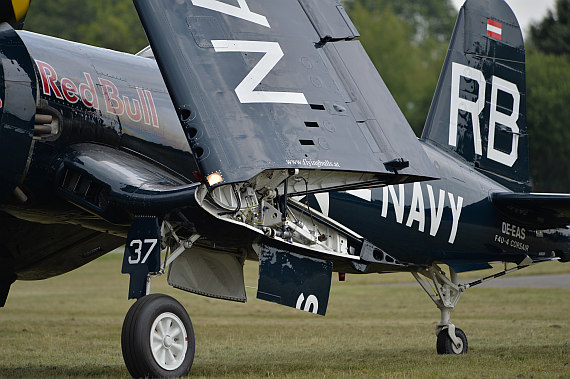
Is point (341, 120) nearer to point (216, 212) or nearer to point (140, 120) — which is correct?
point (216, 212)

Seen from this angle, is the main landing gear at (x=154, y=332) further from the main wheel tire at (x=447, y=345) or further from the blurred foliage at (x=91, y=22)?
the blurred foliage at (x=91, y=22)

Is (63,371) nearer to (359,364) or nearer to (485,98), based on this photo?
(359,364)

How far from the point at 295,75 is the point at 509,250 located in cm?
506

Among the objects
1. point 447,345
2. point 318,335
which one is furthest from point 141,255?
point 318,335

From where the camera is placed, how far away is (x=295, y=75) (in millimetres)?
8430

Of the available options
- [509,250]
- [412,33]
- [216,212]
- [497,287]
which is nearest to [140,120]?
[216,212]

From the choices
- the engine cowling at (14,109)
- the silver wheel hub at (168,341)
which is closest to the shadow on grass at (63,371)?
the silver wheel hub at (168,341)

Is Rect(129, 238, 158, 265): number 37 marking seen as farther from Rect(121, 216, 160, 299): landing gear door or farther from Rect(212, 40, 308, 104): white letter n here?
Rect(212, 40, 308, 104): white letter n

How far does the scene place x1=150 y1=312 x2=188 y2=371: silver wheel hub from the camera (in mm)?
7965

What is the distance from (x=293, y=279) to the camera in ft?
29.6

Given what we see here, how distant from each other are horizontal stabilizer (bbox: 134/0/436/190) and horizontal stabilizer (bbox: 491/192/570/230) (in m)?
3.38

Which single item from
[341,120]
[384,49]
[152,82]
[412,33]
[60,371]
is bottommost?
[60,371]

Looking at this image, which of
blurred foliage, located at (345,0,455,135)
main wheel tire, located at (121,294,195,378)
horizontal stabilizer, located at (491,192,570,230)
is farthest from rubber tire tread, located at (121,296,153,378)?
blurred foliage, located at (345,0,455,135)

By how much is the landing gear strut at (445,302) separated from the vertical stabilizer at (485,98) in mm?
1762
